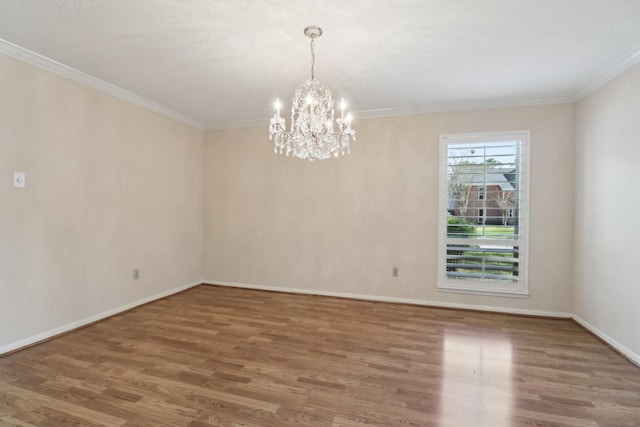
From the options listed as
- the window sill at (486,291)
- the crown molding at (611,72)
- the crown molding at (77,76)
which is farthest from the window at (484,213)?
the crown molding at (77,76)

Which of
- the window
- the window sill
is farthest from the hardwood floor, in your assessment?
the window

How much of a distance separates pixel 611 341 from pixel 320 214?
3362 millimetres

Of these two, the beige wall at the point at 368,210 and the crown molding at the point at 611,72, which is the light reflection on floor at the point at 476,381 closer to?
the beige wall at the point at 368,210

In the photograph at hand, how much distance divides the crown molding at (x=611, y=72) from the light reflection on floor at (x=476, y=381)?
8.95 feet

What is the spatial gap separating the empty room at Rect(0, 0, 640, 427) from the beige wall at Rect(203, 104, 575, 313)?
0.09 feet

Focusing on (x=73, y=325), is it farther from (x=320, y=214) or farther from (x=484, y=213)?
(x=484, y=213)

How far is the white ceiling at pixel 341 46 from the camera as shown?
197 cm

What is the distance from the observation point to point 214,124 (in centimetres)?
474

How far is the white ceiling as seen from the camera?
6.47 ft

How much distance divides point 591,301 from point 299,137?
3510mm

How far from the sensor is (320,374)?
2.26 metres

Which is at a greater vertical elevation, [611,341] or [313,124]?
[313,124]

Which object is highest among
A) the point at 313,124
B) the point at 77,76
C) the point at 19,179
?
the point at 77,76

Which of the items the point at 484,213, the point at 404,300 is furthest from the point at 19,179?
the point at 484,213
